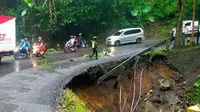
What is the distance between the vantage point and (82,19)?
115 ft

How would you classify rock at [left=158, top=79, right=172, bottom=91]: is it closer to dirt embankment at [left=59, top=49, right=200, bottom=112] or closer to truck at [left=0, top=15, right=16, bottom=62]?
dirt embankment at [left=59, top=49, right=200, bottom=112]

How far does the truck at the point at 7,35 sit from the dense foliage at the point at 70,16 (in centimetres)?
1195

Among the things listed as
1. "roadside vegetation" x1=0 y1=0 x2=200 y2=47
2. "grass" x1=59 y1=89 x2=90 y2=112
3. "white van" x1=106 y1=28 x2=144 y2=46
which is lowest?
"grass" x1=59 y1=89 x2=90 y2=112

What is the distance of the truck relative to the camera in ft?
65.2

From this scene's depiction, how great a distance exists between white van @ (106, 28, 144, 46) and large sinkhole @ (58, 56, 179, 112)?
14.2m

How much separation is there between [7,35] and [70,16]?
577 inches

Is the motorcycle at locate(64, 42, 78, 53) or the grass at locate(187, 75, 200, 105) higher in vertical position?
the motorcycle at locate(64, 42, 78, 53)

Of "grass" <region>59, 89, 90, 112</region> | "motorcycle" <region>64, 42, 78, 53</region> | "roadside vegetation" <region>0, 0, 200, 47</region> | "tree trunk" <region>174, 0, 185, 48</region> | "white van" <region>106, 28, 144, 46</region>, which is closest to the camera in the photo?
"grass" <region>59, 89, 90, 112</region>

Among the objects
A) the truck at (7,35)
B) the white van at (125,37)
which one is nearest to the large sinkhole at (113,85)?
the truck at (7,35)

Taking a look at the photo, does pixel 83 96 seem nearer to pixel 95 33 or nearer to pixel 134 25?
pixel 95 33

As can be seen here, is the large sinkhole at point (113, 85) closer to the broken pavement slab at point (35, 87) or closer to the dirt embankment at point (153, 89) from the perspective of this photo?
the dirt embankment at point (153, 89)

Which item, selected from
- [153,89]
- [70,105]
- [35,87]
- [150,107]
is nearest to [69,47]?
[153,89]

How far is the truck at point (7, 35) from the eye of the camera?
19.9 meters

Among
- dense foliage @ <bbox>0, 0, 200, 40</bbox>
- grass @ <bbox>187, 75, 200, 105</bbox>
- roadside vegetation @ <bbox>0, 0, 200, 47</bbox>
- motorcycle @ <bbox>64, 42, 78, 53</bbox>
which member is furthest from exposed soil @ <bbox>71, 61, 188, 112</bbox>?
dense foliage @ <bbox>0, 0, 200, 40</bbox>
